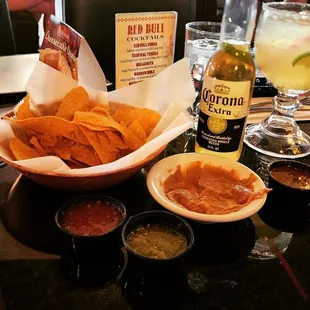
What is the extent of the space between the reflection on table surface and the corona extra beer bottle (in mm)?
244

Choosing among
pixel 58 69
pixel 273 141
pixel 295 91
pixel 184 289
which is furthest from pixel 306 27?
pixel 184 289

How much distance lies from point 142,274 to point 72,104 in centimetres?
43

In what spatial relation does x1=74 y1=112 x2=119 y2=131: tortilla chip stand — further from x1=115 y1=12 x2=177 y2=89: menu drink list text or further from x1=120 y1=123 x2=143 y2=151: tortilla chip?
x1=115 y1=12 x2=177 y2=89: menu drink list text

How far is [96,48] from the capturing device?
5.49 feet

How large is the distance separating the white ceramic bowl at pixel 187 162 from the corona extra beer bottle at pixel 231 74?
3.0 inches

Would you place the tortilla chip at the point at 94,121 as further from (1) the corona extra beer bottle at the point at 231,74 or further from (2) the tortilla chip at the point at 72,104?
(1) the corona extra beer bottle at the point at 231,74

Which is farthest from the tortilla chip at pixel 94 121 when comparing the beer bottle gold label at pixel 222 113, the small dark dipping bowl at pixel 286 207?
the small dark dipping bowl at pixel 286 207

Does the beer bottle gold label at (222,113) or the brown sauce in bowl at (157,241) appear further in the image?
the beer bottle gold label at (222,113)

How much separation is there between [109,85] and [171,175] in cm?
56

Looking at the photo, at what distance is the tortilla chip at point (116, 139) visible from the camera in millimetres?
901

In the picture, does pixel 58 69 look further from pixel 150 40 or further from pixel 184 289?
pixel 184 289

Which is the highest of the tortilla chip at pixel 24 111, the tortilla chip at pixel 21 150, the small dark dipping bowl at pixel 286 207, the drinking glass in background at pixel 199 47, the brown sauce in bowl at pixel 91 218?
the drinking glass in background at pixel 199 47

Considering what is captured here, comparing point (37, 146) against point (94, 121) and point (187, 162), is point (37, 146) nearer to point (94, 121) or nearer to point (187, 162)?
point (94, 121)

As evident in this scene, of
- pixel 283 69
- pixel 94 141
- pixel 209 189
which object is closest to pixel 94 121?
pixel 94 141
